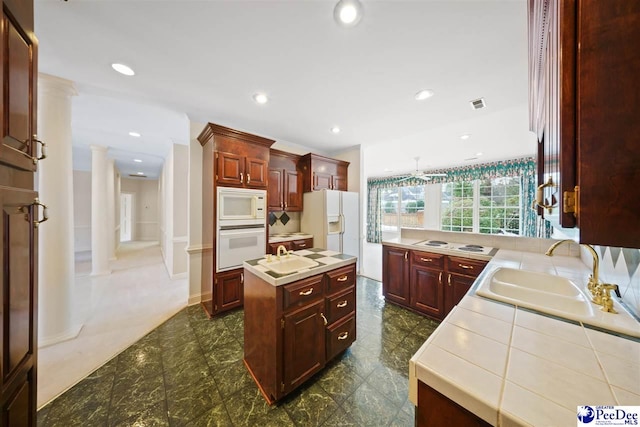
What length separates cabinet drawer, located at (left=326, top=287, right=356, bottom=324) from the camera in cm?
172

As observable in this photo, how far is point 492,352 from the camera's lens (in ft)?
2.35

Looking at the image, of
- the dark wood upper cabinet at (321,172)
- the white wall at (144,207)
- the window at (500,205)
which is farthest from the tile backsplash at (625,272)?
the white wall at (144,207)

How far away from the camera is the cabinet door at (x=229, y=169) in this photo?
8.45 feet

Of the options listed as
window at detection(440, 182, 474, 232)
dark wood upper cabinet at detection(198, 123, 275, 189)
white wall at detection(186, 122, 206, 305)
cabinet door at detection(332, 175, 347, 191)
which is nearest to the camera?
dark wood upper cabinet at detection(198, 123, 275, 189)

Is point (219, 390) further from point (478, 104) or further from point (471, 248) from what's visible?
point (478, 104)

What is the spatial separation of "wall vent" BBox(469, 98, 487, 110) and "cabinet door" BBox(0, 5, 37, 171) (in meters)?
3.40

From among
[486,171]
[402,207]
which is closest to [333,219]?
[402,207]

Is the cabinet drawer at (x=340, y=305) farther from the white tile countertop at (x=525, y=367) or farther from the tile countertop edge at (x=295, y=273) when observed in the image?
the white tile countertop at (x=525, y=367)

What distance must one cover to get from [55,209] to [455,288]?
172 inches

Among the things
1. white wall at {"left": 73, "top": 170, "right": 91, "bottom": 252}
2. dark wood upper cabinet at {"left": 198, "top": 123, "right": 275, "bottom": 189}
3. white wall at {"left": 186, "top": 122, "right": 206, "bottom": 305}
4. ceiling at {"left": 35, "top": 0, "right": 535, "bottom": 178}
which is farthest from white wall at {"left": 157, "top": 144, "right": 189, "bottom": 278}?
white wall at {"left": 73, "top": 170, "right": 91, "bottom": 252}

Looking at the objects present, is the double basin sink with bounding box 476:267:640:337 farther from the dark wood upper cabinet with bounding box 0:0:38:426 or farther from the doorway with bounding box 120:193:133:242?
the doorway with bounding box 120:193:133:242

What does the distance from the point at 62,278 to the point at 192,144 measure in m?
2.04

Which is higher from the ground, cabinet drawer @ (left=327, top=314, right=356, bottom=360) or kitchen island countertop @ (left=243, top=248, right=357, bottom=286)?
kitchen island countertop @ (left=243, top=248, right=357, bottom=286)

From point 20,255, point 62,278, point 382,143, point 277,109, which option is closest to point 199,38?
point 277,109
